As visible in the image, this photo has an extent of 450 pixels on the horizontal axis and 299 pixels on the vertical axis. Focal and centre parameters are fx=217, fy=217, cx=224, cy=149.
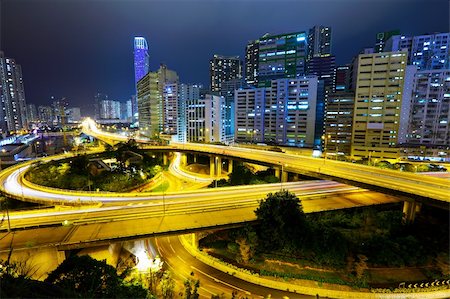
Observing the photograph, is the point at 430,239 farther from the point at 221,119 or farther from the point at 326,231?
the point at 221,119

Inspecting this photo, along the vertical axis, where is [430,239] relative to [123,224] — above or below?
below

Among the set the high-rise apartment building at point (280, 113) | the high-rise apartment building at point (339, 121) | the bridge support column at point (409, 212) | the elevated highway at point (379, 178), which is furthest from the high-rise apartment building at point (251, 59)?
the bridge support column at point (409, 212)

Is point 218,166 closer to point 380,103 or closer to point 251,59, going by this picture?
point 380,103

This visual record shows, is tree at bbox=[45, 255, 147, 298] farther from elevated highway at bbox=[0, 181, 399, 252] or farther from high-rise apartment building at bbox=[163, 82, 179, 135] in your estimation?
high-rise apartment building at bbox=[163, 82, 179, 135]

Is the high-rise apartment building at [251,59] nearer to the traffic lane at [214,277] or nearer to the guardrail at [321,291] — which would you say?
the traffic lane at [214,277]

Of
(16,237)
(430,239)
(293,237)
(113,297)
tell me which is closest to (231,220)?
(293,237)
